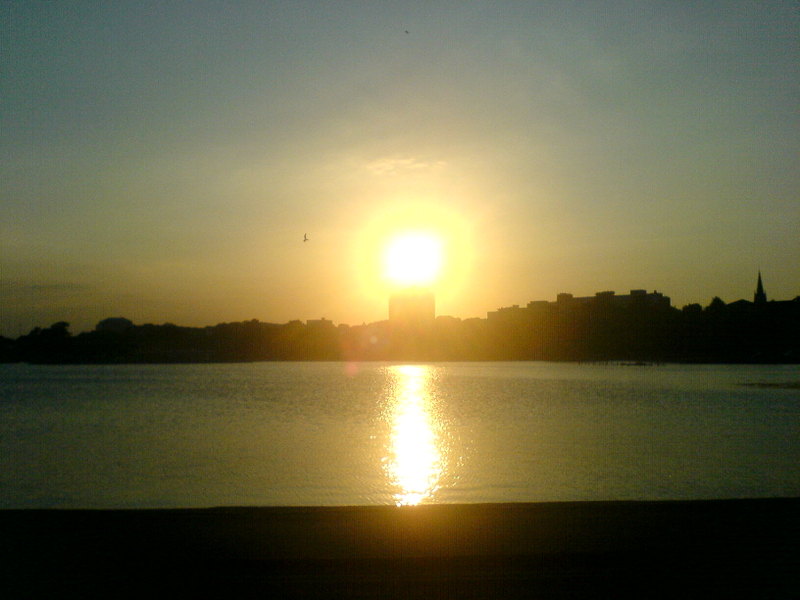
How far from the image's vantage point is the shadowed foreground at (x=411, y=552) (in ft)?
27.2

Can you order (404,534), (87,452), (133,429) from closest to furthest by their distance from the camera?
(404,534)
(87,452)
(133,429)

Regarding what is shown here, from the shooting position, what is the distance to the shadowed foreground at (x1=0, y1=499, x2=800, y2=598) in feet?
27.2

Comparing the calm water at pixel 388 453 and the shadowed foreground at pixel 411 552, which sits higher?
the shadowed foreground at pixel 411 552

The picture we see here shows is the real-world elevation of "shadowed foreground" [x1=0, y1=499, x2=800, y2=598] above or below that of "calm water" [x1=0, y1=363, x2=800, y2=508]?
above

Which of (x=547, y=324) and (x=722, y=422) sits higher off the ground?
(x=547, y=324)

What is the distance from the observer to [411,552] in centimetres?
942

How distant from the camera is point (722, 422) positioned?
4031 centimetres

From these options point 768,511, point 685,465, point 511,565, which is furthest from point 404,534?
point 685,465

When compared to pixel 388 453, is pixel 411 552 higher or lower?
higher

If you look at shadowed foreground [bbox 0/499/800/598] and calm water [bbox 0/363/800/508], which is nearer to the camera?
shadowed foreground [bbox 0/499/800/598]

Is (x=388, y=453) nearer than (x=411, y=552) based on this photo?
No

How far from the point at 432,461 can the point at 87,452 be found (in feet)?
41.3

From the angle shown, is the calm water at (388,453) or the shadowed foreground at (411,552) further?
the calm water at (388,453)

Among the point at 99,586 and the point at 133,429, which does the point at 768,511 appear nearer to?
the point at 99,586
